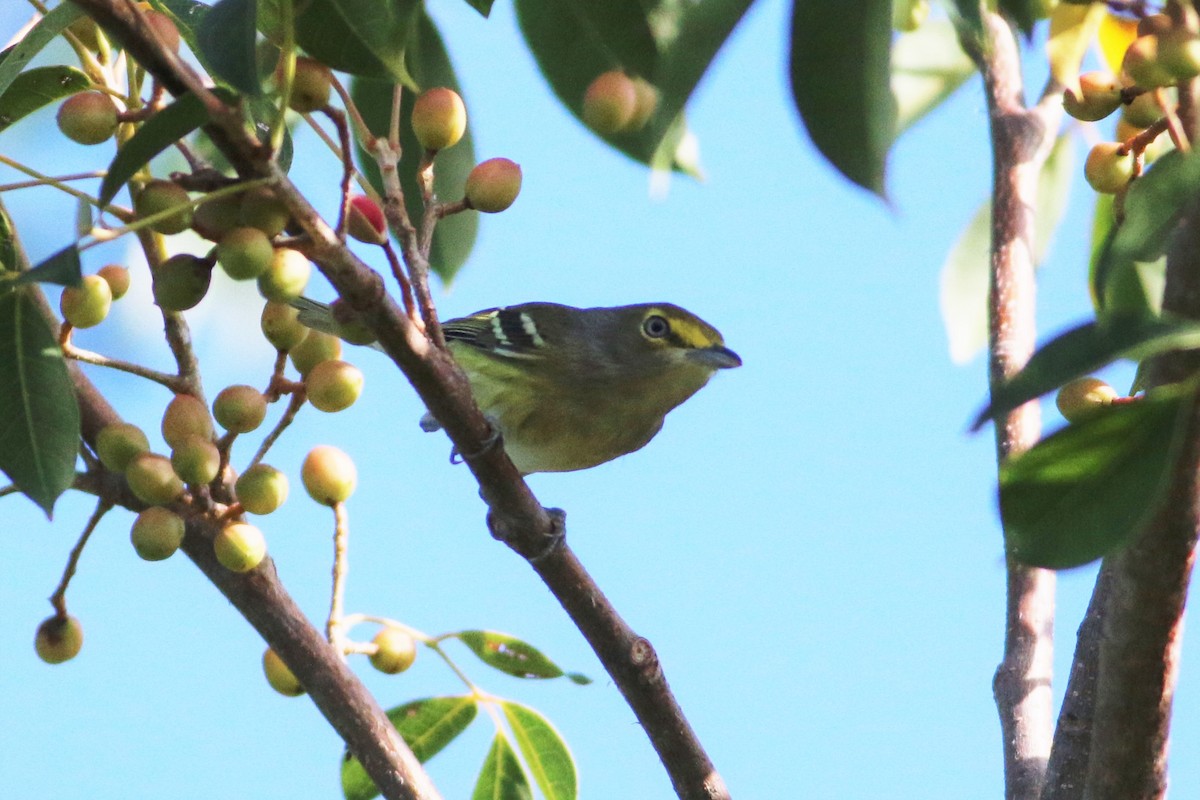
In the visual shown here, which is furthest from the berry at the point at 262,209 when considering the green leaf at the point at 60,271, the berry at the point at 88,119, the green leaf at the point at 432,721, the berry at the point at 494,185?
the green leaf at the point at 432,721

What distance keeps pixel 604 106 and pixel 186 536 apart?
1455 mm

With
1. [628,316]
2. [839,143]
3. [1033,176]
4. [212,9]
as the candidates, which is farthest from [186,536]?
[628,316]

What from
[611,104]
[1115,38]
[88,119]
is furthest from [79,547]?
[1115,38]

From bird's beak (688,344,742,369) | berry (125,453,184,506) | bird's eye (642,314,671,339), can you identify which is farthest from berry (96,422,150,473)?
bird's eye (642,314,671,339)

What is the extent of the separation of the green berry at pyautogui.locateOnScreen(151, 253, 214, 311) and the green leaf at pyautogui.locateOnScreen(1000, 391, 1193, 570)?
1275 millimetres

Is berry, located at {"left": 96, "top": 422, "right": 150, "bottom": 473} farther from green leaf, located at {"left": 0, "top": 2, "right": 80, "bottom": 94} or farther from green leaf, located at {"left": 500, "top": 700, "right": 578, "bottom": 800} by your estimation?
green leaf, located at {"left": 500, "top": 700, "right": 578, "bottom": 800}

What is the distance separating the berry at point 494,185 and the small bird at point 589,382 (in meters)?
2.83

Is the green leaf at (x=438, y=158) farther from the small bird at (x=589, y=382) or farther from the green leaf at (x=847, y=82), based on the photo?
the small bird at (x=589, y=382)

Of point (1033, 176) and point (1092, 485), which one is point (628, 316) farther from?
point (1092, 485)

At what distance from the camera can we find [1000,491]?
1707 millimetres

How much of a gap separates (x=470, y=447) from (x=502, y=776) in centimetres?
131

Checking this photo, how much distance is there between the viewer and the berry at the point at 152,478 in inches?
97.9

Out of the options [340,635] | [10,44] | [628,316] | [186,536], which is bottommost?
[340,635]

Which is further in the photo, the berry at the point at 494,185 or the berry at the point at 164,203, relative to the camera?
the berry at the point at 494,185
